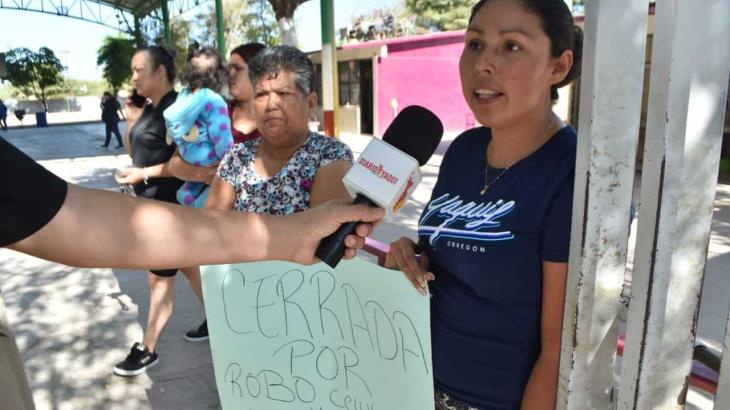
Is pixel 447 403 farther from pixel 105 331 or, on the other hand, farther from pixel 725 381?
pixel 105 331

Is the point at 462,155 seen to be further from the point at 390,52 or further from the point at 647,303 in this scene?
the point at 390,52

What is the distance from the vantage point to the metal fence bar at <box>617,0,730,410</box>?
781mm

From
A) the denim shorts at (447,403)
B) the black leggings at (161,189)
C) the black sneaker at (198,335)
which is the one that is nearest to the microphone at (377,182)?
the denim shorts at (447,403)

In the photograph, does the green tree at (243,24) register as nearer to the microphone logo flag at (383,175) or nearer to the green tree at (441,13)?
the green tree at (441,13)

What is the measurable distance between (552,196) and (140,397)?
2.70 meters

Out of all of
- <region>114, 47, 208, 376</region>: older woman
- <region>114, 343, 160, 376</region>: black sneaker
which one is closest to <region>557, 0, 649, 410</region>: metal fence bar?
<region>114, 47, 208, 376</region>: older woman

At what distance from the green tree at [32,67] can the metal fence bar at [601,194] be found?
3965 centimetres

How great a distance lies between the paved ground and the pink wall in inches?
434

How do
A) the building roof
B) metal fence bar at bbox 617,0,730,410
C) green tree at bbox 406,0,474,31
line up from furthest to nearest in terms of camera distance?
green tree at bbox 406,0,474,31
the building roof
metal fence bar at bbox 617,0,730,410

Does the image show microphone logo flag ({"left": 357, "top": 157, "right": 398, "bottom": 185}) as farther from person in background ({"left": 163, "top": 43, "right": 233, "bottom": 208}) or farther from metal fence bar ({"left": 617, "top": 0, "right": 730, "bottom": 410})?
person in background ({"left": 163, "top": 43, "right": 233, "bottom": 208})

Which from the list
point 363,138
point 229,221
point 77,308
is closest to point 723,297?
point 229,221

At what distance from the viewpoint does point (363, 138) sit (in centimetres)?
1667

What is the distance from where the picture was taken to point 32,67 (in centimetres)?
3550

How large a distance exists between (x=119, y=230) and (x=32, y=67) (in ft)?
136
